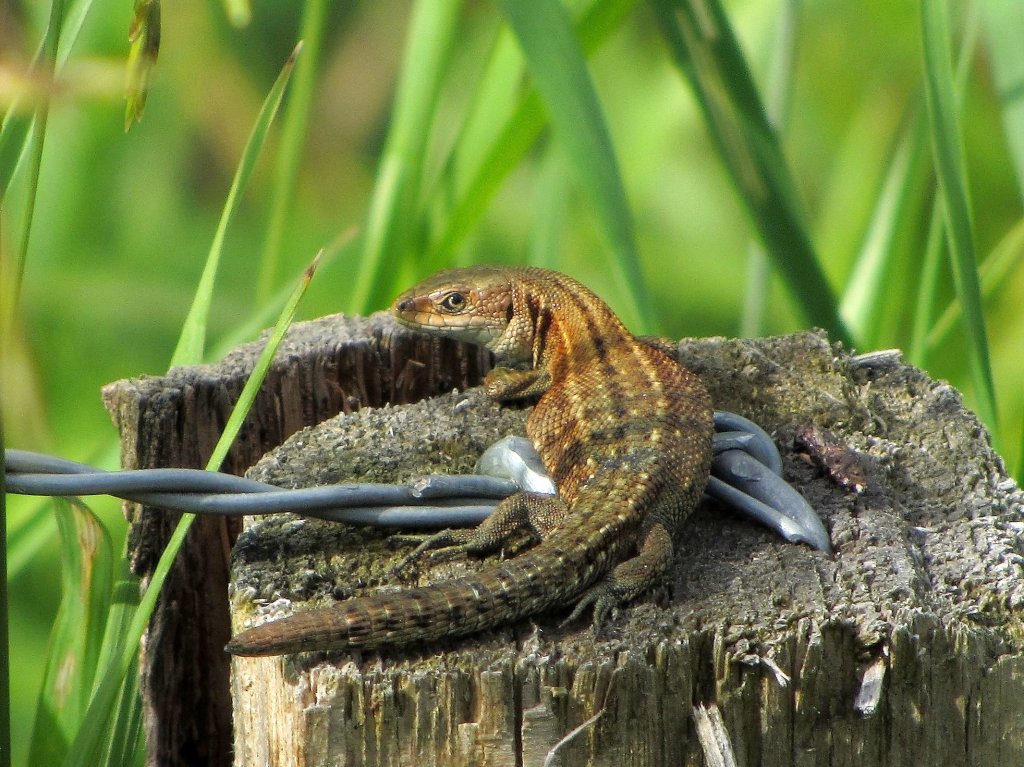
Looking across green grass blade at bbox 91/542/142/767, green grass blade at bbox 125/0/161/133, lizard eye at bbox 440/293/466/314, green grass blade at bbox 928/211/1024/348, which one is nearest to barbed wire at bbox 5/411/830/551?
green grass blade at bbox 91/542/142/767

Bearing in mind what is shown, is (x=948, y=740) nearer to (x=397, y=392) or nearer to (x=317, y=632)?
(x=317, y=632)

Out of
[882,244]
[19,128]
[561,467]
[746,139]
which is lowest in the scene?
[561,467]

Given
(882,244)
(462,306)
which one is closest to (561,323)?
(462,306)

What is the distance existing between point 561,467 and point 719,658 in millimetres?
695

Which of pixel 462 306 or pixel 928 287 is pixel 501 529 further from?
pixel 928 287

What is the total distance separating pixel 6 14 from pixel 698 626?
131 centimetres

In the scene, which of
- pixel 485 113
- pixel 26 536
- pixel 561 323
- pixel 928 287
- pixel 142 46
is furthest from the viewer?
pixel 485 113

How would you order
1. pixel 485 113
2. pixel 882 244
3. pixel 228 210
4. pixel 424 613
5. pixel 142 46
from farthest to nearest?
pixel 882 244 < pixel 485 113 < pixel 228 210 < pixel 424 613 < pixel 142 46

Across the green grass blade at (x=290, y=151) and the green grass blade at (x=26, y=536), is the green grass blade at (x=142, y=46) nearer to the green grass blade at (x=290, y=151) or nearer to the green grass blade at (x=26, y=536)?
the green grass blade at (x=26, y=536)

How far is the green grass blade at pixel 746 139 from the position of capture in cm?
237

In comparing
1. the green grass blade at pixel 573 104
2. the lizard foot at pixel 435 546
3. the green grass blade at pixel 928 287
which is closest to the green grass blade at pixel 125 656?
the lizard foot at pixel 435 546

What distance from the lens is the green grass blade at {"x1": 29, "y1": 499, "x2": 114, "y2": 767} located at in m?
2.05

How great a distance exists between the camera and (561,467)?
7.30ft

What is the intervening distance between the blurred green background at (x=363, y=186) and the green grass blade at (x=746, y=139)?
1696mm
